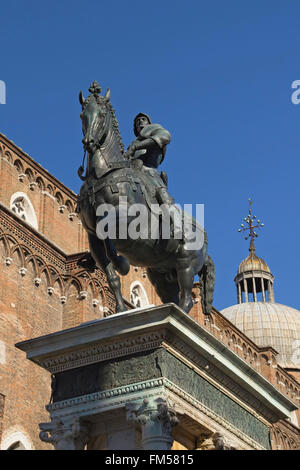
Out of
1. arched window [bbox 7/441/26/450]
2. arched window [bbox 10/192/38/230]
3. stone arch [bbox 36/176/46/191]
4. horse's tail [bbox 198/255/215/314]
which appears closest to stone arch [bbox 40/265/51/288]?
arched window [bbox 10/192/38/230]

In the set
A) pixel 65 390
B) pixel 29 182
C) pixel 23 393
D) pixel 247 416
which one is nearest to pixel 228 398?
pixel 247 416

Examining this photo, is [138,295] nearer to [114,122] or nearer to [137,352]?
[114,122]

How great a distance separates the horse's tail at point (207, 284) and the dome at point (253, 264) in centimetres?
4316

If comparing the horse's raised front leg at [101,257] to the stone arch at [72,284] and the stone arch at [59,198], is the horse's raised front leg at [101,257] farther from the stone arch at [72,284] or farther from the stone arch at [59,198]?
the stone arch at [59,198]

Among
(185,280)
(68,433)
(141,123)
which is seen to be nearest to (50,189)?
(141,123)

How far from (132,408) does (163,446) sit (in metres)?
0.47

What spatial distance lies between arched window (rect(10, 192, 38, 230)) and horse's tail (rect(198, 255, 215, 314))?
15.3 m

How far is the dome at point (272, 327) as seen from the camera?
162ft

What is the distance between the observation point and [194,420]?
9.12 metres

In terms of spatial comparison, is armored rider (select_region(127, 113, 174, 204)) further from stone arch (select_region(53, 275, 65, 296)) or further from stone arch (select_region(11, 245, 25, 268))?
stone arch (select_region(53, 275, 65, 296))

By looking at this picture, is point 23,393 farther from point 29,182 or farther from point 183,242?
point 183,242

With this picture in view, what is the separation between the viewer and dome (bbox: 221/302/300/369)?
49.5m

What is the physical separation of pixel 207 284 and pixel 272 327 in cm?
3996

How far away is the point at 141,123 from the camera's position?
10711 mm
